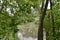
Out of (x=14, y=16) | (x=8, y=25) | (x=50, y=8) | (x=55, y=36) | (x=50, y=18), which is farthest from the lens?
(x=50, y=18)

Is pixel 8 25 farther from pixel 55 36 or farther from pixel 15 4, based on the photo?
pixel 55 36

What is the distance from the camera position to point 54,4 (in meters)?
7.21

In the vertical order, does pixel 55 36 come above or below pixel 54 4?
below

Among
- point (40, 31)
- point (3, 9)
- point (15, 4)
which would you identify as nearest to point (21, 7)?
point (15, 4)

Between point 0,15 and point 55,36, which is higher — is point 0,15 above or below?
above

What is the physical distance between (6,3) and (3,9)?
0.22m

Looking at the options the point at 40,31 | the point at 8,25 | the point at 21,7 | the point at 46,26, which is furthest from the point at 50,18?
Result: the point at 8,25

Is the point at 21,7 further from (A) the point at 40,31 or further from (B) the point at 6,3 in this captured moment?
(A) the point at 40,31

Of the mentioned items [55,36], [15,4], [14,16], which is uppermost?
[15,4]

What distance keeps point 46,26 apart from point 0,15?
134 inches

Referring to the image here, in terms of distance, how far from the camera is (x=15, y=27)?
14.2ft

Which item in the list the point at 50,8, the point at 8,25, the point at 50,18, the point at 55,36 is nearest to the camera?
the point at 8,25

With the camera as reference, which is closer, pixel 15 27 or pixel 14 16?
pixel 15 27

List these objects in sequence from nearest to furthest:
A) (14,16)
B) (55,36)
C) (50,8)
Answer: (14,16)
(55,36)
(50,8)
